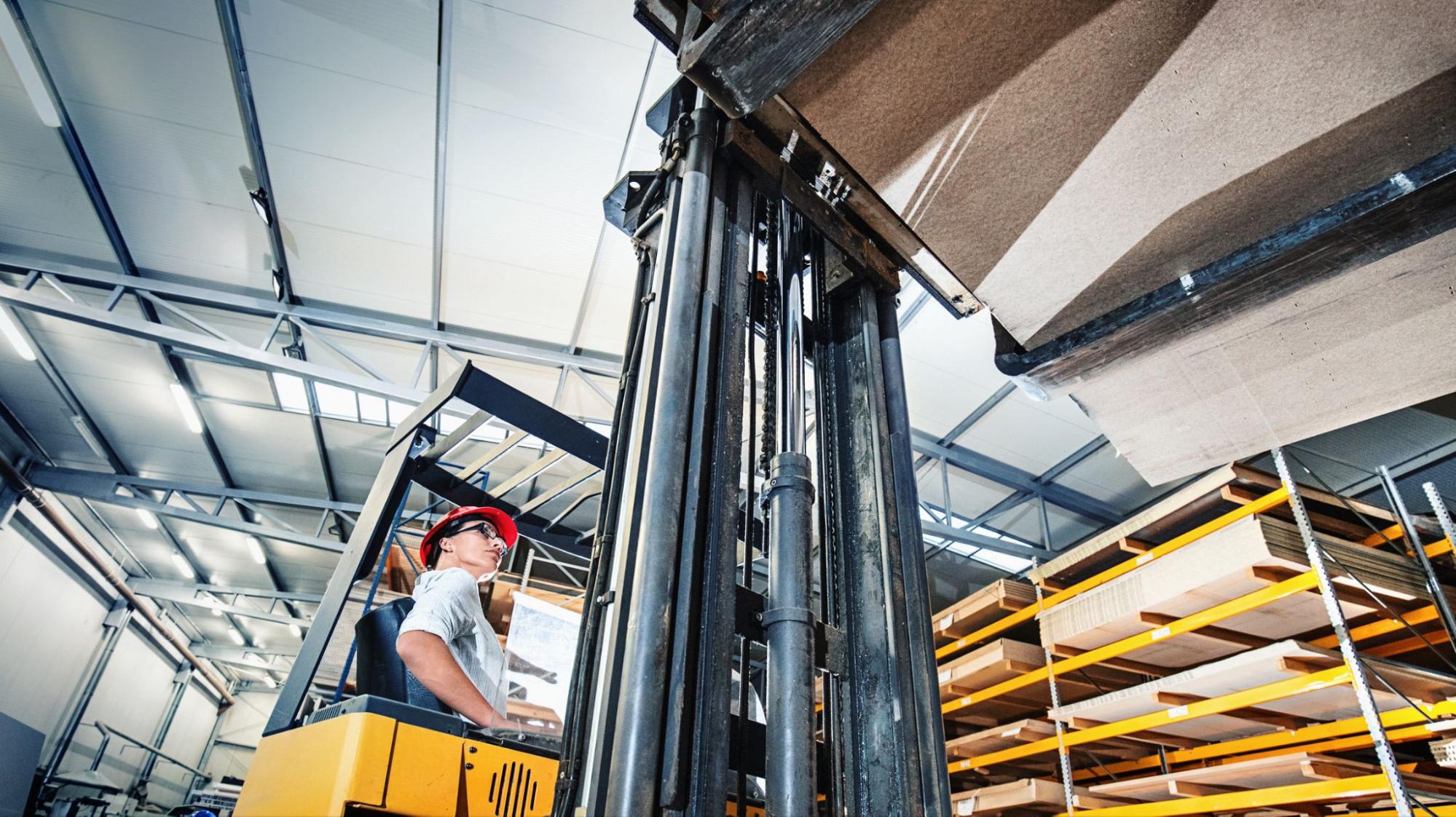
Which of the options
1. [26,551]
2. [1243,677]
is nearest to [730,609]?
[1243,677]

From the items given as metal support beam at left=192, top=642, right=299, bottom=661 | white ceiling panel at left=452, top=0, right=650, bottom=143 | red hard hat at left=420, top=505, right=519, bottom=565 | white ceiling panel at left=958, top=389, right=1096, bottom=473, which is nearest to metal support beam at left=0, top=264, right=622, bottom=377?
white ceiling panel at left=452, top=0, right=650, bottom=143

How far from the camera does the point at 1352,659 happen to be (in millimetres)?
3840

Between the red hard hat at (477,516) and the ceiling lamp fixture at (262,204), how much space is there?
4.85m

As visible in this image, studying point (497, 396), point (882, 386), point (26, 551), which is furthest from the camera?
point (26, 551)

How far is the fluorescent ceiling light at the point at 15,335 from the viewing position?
8.28 metres

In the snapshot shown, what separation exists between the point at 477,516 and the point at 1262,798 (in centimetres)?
455

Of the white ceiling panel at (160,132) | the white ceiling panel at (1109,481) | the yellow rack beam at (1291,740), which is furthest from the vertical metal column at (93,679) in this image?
the white ceiling panel at (1109,481)

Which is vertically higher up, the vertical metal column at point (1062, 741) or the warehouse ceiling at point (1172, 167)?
the warehouse ceiling at point (1172, 167)

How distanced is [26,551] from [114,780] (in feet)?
22.2

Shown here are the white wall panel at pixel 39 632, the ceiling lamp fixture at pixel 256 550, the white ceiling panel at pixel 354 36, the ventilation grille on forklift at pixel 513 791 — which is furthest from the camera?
the ceiling lamp fixture at pixel 256 550

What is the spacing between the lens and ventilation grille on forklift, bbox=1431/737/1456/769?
3.64m

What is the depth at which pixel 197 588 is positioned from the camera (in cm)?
1512

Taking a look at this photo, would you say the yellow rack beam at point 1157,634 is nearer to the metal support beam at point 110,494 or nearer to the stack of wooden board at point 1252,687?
the stack of wooden board at point 1252,687

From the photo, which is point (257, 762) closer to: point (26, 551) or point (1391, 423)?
point (1391, 423)
